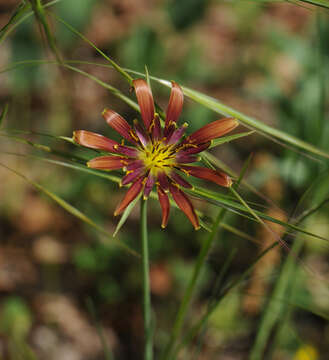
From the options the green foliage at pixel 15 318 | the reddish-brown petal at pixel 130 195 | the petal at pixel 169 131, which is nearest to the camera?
the reddish-brown petal at pixel 130 195

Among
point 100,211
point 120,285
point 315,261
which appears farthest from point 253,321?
point 100,211

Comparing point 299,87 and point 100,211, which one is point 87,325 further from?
point 299,87

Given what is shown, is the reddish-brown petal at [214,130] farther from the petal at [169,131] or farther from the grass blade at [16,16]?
the grass blade at [16,16]

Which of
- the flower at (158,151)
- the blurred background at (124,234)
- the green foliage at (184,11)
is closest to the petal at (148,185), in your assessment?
the flower at (158,151)

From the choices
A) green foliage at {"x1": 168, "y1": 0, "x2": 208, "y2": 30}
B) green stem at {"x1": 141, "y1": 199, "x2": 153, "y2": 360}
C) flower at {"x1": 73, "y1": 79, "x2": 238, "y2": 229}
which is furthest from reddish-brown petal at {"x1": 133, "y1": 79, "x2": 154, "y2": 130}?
green foliage at {"x1": 168, "y1": 0, "x2": 208, "y2": 30}

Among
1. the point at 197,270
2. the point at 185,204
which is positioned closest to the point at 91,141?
the point at 185,204

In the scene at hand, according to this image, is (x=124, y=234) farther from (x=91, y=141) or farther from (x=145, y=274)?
(x=91, y=141)

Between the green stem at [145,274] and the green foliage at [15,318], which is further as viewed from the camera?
the green foliage at [15,318]

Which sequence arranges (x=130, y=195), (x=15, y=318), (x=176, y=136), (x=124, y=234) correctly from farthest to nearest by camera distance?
(x=124, y=234) → (x=15, y=318) → (x=176, y=136) → (x=130, y=195)
